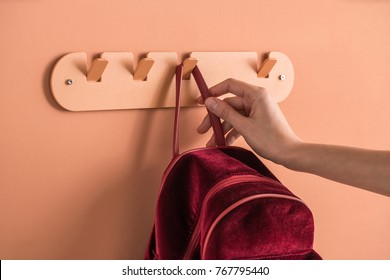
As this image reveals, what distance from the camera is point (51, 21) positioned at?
45cm

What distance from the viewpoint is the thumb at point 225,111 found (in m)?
0.49

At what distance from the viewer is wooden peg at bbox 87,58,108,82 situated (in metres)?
0.45

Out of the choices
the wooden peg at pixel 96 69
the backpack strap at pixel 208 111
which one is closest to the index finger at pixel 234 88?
the backpack strap at pixel 208 111

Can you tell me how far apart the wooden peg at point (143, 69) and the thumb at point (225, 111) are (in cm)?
8

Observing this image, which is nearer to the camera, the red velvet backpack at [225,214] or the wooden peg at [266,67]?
the red velvet backpack at [225,214]

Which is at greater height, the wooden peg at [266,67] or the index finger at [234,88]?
the wooden peg at [266,67]

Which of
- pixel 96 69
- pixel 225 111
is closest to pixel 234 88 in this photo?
pixel 225 111

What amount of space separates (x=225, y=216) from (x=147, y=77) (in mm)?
198

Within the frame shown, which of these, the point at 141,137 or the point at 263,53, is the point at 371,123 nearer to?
the point at 263,53

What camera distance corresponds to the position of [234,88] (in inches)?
19.9

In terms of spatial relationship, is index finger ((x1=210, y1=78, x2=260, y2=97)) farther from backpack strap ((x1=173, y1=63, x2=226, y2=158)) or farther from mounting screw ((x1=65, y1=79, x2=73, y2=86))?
mounting screw ((x1=65, y1=79, x2=73, y2=86))

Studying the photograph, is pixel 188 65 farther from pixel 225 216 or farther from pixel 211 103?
pixel 225 216

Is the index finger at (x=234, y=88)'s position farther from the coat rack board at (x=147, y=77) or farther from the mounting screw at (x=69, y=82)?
the mounting screw at (x=69, y=82)

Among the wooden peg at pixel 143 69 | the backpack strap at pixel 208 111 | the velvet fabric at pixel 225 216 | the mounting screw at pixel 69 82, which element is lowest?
the velvet fabric at pixel 225 216
